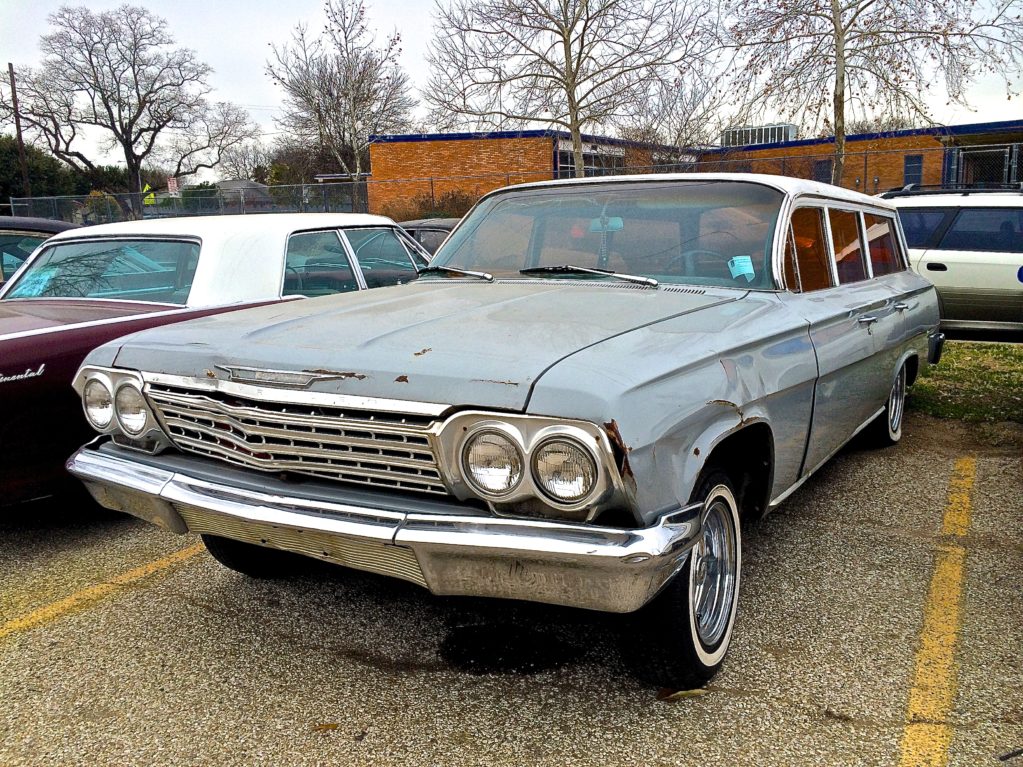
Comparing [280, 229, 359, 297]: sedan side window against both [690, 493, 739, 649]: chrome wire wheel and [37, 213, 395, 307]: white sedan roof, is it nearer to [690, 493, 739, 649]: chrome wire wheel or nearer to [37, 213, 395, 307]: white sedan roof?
[37, 213, 395, 307]: white sedan roof

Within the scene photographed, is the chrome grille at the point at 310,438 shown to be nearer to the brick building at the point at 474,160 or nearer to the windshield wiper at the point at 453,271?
the windshield wiper at the point at 453,271

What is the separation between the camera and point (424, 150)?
31.7 metres

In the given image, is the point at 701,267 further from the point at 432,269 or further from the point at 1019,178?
the point at 1019,178

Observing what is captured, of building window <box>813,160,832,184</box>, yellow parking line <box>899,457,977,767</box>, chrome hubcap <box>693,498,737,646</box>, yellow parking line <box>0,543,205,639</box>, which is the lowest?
yellow parking line <box>899,457,977,767</box>

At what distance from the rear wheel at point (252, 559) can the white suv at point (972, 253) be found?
22.6 feet

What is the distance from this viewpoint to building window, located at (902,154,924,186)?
24664 mm

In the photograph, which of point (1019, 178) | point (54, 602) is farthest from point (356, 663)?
point (1019, 178)

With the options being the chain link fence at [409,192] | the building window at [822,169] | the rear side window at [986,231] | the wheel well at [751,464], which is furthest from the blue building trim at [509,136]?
the wheel well at [751,464]

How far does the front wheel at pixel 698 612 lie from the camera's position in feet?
8.02

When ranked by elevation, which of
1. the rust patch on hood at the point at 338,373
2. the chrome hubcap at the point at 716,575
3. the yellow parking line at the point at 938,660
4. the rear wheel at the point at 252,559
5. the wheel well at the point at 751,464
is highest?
the rust patch on hood at the point at 338,373

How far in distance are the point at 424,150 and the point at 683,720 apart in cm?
3096

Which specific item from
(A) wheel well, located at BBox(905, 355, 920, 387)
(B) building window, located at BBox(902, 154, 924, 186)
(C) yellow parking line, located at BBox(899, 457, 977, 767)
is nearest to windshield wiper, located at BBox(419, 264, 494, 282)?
(C) yellow parking line, located at BBox(899, 457, 977, 767)

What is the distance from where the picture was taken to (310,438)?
2.46 metres

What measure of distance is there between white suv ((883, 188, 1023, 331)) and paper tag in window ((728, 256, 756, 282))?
18.6ft
